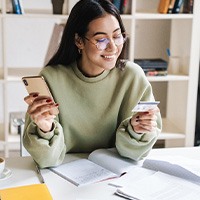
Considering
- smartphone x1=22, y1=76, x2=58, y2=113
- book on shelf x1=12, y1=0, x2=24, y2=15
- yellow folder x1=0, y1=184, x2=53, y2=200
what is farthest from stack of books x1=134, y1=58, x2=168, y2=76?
yellow folder x1=0, y1=184, x2=53, y2=200

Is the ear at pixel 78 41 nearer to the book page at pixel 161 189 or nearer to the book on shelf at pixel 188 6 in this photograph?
the book page at pixel 161 189

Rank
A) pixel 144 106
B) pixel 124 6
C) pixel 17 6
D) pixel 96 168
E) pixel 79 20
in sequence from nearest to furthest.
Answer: pixel 144 106 < pixel 96 168 < pixel 79 20 < pixel 17 6 < pixel 124 6

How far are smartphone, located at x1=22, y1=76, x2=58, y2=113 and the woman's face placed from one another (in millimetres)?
308

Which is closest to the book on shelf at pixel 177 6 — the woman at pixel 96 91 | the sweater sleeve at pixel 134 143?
the woman at pixel 96 91

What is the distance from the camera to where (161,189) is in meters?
1.36

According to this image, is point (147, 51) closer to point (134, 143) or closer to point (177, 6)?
point (177, 6)

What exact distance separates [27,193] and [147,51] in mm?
2207

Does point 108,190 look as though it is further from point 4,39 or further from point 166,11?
point 166,11

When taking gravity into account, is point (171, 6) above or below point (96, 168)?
above

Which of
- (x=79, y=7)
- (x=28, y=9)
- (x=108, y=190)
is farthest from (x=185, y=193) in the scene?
(x=28, y=9)

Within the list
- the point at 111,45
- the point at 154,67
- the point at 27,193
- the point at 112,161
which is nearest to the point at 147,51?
the point at 154,67

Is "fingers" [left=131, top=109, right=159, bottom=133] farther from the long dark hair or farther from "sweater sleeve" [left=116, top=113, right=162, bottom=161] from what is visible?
the long dark hair

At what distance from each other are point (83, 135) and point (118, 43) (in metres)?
0.39

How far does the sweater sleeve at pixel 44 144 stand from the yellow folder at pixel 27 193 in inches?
6.0
